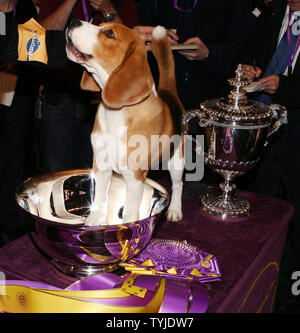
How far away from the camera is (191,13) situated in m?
1.44

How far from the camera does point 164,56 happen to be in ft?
2.83

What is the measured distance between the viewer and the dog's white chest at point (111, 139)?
0.70 m

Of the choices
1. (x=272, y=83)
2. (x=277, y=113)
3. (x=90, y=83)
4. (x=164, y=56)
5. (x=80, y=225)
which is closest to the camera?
(x=80, y=225)

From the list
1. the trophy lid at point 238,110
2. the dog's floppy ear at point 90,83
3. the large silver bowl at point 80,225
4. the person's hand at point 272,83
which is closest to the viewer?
the large silver bowl at point 80,225

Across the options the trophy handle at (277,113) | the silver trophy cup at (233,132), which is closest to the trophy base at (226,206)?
the silver trophy cup at (233,132)

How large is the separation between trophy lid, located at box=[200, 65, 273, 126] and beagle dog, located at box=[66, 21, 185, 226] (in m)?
0.11

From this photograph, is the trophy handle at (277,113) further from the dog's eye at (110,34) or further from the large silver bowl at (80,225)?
the dog's eye at (110,34)

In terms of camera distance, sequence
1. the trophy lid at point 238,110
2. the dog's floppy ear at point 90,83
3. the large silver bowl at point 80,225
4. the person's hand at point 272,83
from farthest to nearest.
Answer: the person's hand at point 272,83 → the trophy lid at point 238,110 → the dog's floppy ear at point 90,83 → the large silver bowl at point 80,225

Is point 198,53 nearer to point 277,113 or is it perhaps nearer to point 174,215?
point 277,113

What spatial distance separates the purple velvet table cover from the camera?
2.29 ft

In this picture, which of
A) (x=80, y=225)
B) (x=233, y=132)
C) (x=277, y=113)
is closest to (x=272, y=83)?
(x=277, y=113)

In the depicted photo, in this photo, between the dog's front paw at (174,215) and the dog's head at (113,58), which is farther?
the dog's front paw at (174,215)

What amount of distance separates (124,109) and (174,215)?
0.34m
